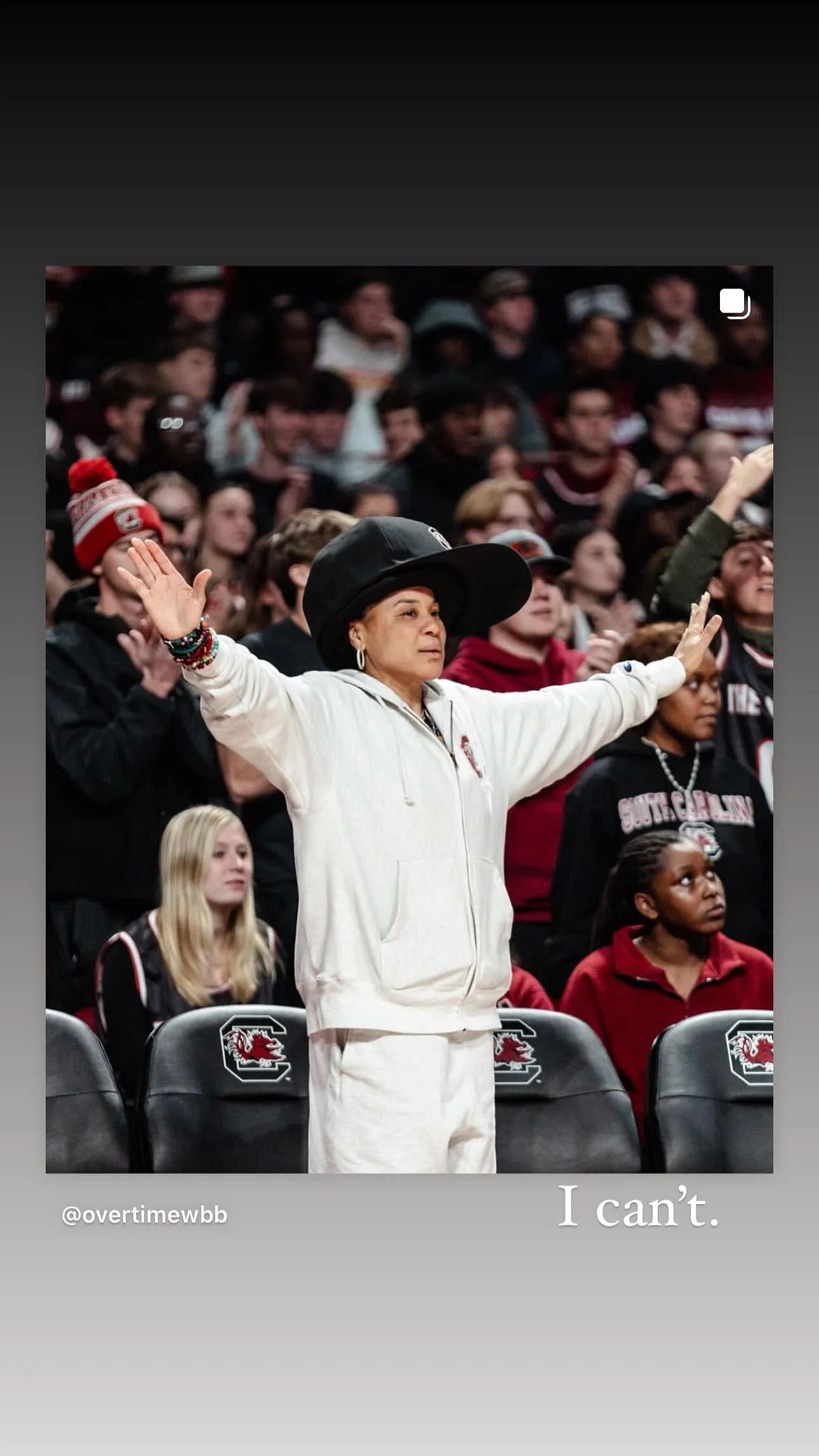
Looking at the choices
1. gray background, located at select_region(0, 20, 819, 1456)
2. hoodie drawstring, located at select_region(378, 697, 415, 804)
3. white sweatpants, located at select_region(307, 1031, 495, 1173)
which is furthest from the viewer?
gray background, located at select_region(0, 20, 819, 1456)

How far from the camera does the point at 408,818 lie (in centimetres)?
343

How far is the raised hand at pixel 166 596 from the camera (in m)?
3.08

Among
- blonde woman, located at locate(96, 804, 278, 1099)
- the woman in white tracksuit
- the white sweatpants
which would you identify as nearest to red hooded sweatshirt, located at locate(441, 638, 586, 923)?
the woman in white tracksuit

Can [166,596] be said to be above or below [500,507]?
below

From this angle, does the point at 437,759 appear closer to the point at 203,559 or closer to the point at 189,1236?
the point at 203,559

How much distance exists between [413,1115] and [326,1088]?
17 centimetres

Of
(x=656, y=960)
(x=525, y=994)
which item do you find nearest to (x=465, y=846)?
(x=525, y=994)

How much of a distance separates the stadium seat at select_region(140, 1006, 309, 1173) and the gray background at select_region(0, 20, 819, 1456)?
59 mm

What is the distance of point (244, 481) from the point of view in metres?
3.67

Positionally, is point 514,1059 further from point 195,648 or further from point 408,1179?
point 195,648

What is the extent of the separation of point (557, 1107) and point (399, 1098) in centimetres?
40

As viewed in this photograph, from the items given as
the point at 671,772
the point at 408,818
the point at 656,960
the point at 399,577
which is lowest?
the point at 656,960

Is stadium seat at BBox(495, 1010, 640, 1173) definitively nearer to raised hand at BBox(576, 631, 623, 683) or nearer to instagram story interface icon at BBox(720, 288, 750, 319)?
raised hand at BBox(576, 631, 623, 683)

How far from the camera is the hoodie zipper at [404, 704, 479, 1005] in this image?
3365 mm
